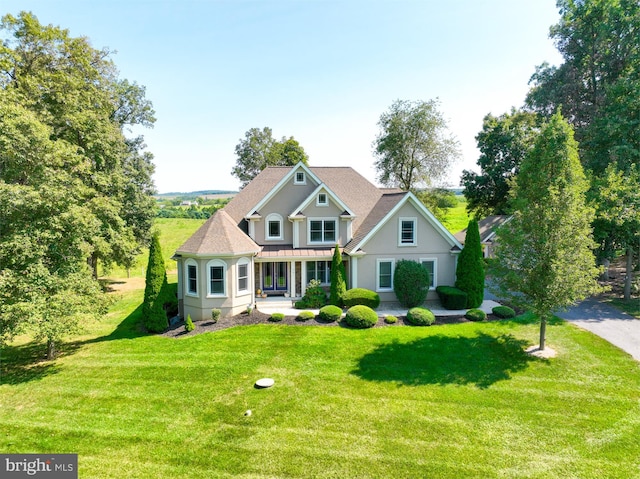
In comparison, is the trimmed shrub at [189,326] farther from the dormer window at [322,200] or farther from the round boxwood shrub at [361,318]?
the dormer window at [322,200]

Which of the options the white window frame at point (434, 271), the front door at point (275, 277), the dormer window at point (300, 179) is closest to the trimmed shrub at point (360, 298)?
the white window frame at point (434, 271)

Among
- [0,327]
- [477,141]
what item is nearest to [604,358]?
[0,327]

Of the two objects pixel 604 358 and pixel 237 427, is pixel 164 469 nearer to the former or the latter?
pixel 237 427

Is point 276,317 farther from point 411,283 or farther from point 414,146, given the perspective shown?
point 414,146

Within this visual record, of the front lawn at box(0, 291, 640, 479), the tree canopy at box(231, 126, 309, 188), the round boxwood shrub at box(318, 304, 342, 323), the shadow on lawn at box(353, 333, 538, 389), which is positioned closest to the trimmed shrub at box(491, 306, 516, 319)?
the front lawn at box(0, 291, 640, 479)

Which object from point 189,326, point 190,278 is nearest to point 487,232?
point 190,278

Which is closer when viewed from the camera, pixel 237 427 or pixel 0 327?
pixel 237 427

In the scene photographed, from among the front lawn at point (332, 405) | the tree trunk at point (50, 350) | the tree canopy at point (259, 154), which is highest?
the tree canopy at point (259, 154)
